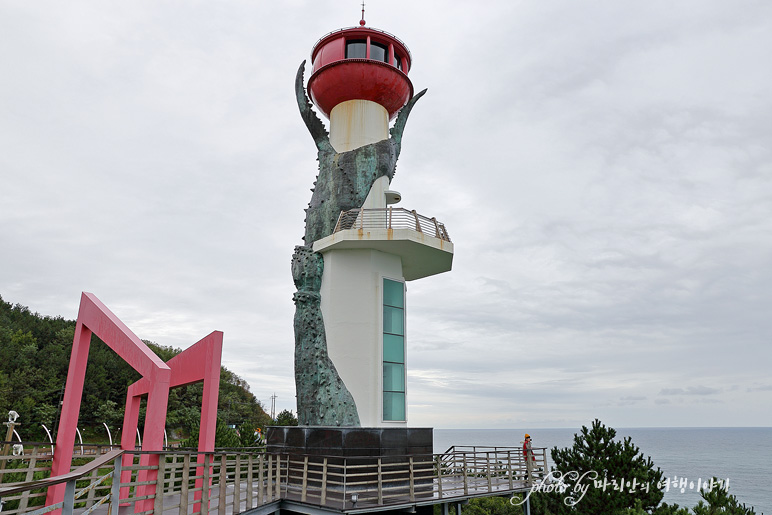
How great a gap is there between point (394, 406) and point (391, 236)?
4664mm

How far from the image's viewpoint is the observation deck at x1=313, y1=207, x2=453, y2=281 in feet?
47.8

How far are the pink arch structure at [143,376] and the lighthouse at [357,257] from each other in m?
4.31

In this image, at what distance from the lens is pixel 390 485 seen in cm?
1351

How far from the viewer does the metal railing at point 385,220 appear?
14.8 meters

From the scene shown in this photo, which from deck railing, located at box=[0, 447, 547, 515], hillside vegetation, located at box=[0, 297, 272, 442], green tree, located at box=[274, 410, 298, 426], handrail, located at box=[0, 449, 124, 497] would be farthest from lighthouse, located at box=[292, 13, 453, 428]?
hillside vegetation, located at box=[0, 297, 272, 442]

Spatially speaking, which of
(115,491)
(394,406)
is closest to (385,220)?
(394,406)

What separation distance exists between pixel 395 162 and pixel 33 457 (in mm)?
12288

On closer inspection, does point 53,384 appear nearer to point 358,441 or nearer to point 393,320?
point 393,320

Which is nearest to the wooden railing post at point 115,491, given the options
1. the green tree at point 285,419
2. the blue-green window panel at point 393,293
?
the blue-green window panel at point 393,293

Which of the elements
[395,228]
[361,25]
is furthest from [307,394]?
[361,25]

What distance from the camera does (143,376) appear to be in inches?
379

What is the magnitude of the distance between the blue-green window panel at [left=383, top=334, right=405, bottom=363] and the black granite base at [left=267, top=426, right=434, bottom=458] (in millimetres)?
1970

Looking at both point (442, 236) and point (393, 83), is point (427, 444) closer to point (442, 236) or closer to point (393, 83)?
point (442, 236)

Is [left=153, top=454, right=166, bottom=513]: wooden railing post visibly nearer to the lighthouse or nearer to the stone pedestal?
the stone pedestal
